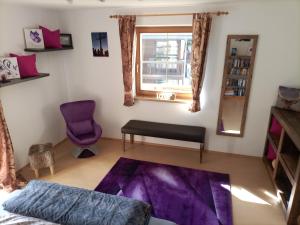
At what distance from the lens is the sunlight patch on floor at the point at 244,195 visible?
2701 millimetres

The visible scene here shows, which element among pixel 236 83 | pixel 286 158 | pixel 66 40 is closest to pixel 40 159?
pixel 66 40

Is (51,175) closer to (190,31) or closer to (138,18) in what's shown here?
(138,18)

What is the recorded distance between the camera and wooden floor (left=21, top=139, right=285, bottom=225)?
255cm

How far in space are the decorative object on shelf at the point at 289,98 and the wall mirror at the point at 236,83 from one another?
16.5 inches

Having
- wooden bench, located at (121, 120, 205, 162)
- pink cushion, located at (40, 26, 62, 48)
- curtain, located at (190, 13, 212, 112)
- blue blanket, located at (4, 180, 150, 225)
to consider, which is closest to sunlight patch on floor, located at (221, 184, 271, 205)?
wooden bench, located at (121, 120, 205, 162)

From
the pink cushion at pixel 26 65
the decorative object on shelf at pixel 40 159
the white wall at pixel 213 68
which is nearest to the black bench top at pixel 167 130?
the white wall at pixel 213 68

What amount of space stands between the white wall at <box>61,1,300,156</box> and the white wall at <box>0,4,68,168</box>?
285mm

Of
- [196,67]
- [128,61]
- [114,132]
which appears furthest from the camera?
[114,132]

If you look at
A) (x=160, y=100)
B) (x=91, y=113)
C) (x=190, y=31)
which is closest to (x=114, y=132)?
(x=91, y=113)

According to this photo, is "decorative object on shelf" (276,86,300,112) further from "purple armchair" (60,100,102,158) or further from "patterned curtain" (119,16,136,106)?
"purple armchair" (60,100,102,158)

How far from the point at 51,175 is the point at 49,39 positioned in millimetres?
1958

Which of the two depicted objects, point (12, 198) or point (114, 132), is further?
point (114, 132)

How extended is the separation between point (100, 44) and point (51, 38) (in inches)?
28.5

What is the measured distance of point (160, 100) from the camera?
147 inches
